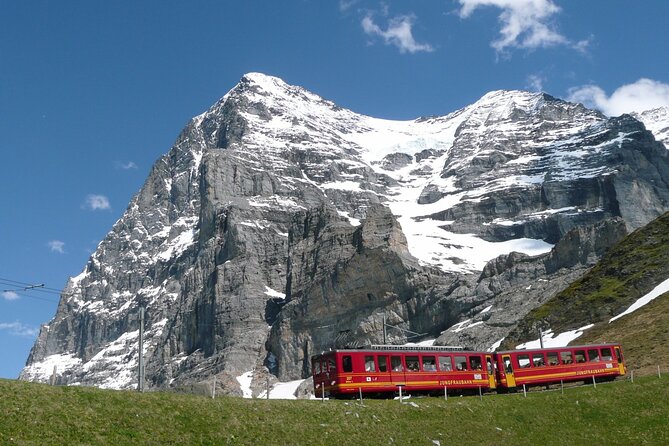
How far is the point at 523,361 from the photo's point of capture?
187 ft

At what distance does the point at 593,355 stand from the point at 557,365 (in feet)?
13.7

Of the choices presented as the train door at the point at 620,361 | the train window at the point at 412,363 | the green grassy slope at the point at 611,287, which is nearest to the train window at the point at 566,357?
the train door at the point at 620,361

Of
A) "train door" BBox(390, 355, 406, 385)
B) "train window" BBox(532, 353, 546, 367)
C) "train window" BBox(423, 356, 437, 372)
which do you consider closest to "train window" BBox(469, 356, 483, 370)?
"train window" BBox(423, 356, 437, 372)

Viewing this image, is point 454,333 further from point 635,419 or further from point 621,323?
point 635,419

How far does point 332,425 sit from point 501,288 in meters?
170

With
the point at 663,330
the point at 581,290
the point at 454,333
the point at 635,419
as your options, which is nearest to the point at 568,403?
the point at 635,419

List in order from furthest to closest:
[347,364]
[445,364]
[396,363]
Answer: [445,364]
[396,363]
[347,364]

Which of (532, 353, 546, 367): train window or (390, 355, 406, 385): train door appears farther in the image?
(532, 353, 546, 367): train window

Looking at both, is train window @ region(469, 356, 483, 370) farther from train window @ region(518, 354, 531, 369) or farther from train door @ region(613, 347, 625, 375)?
train door @ region(613, 347, 625, 375)

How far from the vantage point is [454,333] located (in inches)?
6905

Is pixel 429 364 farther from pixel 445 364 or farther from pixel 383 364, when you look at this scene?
pixel 383 364

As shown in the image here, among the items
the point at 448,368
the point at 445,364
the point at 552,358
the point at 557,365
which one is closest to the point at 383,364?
the point at 445,364

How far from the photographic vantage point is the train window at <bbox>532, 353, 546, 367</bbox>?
57.4 metres

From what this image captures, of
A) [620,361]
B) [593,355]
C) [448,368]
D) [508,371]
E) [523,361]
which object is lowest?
[508,371]
